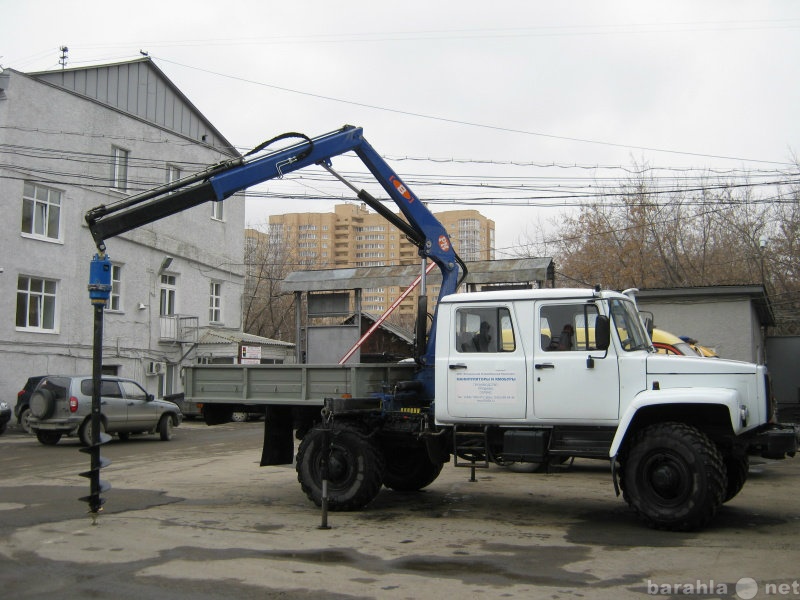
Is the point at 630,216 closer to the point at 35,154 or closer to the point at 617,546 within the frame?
the point at 35,154

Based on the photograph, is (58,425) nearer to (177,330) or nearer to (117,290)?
(117,290)

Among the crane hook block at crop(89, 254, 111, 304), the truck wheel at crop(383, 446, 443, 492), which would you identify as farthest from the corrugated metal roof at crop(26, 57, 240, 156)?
the truck wheel at crop(383, 446, 443, 492)

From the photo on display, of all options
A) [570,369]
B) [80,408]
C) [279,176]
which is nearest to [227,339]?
[80,408]

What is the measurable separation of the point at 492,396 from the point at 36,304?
2139 centimetres

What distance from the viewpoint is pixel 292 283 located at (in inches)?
750

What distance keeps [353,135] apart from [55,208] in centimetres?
1947

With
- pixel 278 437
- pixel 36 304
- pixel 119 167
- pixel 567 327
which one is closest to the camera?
pixel 567 327

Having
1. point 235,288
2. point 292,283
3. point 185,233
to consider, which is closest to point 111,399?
point 292,283

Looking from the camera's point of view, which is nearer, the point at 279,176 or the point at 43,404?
the point at 279,176

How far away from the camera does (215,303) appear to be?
36188 millimetres

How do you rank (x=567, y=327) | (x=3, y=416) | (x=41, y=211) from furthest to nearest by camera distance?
1. (x=41, y=211)
2. (x=3, y=416)
3. (x=567, y=327)

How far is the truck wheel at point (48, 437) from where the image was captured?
19266 mm

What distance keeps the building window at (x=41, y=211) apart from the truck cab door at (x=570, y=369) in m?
21.7

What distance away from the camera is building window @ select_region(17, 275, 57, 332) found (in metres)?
25.7
